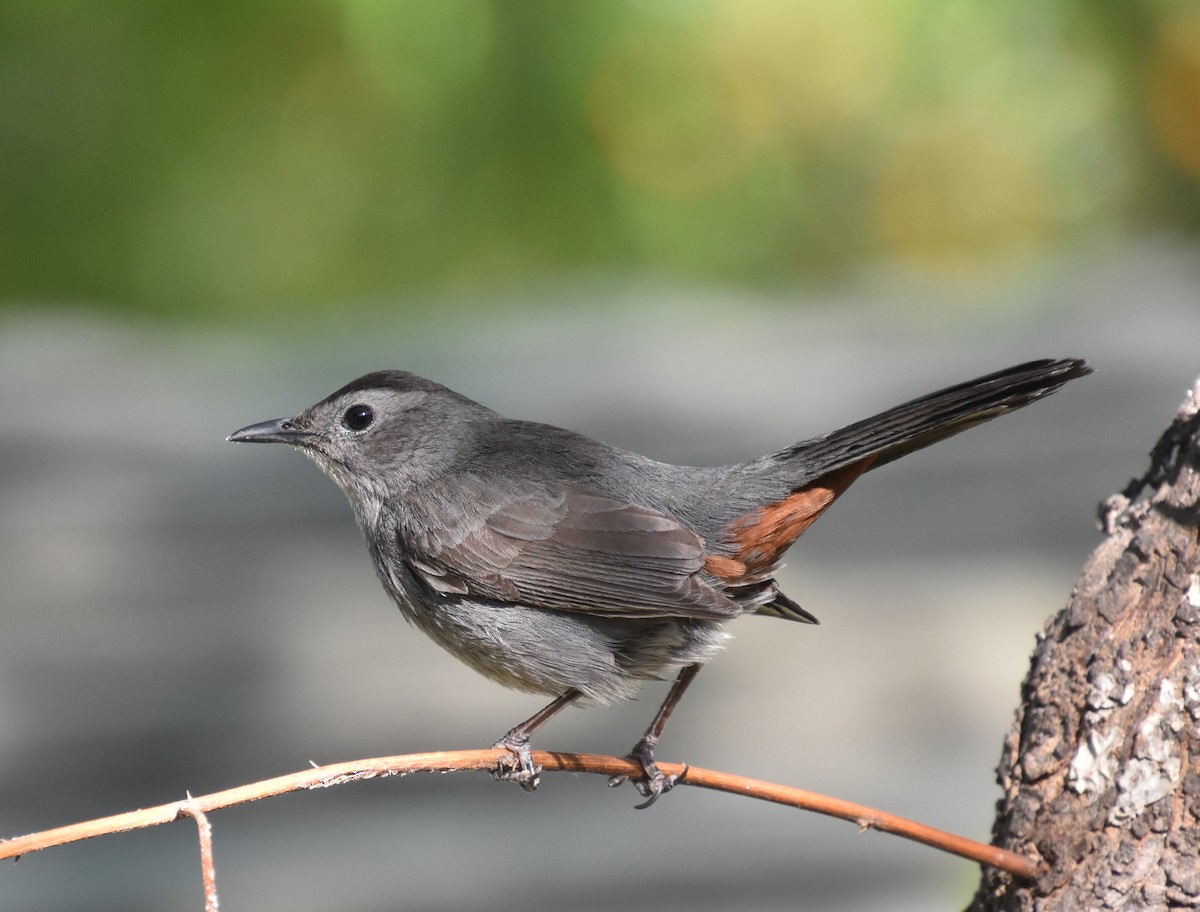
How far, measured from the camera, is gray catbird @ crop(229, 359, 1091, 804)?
2.65m

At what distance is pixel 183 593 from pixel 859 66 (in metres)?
3.31

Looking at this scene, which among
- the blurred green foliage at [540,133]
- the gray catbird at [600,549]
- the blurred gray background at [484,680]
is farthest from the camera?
the blurred green foliage at [540,133]

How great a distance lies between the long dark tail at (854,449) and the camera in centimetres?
237

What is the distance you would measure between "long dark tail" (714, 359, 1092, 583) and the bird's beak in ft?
3.50

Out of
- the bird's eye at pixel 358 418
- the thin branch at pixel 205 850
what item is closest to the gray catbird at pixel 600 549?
the bird's eye at pixel 358 418

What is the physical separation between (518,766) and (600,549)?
1.52 feet

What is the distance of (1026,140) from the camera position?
18.5 ft

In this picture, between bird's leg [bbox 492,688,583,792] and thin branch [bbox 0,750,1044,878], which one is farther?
bird's leg [bbox 492,688,583,792]

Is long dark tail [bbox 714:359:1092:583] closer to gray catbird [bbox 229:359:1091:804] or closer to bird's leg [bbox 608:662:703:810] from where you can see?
gray catbird [bbox 229:359:1091:804]

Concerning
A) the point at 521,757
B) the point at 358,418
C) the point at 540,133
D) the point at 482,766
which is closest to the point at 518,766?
the point at 521,757

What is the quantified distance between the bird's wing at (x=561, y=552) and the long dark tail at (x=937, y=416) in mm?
316

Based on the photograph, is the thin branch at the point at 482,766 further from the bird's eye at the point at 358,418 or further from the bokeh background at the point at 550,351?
the bokeh background at the point at 550,351

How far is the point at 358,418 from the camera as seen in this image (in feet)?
10.6

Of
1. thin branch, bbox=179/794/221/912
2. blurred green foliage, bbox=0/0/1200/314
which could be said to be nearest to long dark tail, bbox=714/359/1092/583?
thin branch, bbox=179/794/221/912
